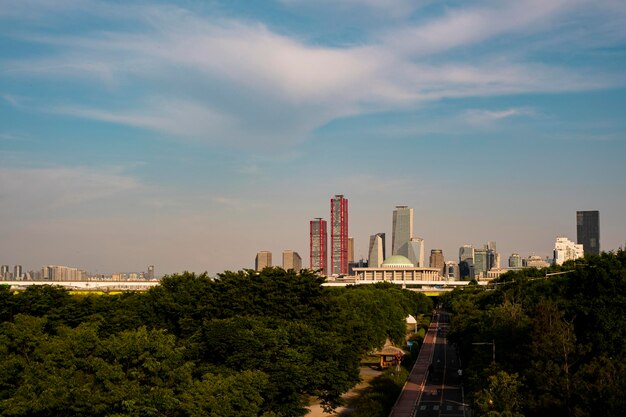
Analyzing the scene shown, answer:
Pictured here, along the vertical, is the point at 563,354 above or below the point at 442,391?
above

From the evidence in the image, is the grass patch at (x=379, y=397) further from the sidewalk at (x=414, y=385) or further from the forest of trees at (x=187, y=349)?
the forest of trees at (x=187, y=349)

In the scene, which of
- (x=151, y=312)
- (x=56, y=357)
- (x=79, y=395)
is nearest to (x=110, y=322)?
(x=151, y=312)

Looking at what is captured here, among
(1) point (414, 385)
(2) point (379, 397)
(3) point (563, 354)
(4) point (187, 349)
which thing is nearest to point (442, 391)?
(1) point (414, 385)

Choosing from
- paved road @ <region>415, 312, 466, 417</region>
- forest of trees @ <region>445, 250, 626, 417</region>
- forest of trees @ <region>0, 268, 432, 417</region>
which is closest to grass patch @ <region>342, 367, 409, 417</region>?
paved road @ <region>415, 312, 466, 417</region>

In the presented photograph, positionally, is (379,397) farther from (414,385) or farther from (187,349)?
(187,349)

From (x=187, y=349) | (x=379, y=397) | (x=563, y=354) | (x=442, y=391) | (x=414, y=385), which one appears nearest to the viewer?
(x=563, y=354)

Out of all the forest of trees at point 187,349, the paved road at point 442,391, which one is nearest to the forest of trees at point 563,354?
the paved road at point 442,391

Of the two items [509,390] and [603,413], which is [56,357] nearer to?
[509,390]
